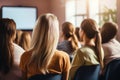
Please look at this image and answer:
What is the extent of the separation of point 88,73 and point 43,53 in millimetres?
690

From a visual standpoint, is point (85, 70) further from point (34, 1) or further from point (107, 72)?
point (34, 1)

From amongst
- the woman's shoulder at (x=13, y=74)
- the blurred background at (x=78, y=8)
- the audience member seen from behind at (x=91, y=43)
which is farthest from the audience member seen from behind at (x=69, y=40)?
the woman's shoulder at (x=13, y=74)

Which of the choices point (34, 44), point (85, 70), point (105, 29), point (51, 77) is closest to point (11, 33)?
point (34, 44)

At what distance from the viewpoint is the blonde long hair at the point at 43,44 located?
2.33m

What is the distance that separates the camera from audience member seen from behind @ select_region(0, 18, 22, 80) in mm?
2430

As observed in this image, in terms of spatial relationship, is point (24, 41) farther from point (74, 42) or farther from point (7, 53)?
point (74, 42)

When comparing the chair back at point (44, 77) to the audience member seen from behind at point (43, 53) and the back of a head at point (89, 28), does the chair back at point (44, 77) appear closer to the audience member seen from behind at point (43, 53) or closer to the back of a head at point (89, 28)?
the audience member seen from behind at point (43, 53)

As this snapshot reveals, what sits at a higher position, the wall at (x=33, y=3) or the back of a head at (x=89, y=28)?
the wall at (x=33, y=3)

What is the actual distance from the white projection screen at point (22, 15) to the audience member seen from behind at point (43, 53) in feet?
21.2

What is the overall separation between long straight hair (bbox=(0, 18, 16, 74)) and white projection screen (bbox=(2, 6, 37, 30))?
6.28m

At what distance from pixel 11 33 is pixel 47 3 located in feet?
22.6

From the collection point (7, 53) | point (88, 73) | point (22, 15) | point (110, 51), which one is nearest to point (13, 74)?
point (7, 53)

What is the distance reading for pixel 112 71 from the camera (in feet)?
9.90

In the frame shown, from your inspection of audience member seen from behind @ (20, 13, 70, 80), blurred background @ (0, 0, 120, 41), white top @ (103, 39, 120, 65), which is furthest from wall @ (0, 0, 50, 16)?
audience member seen from behind @ (20, 13, 70, 80)
